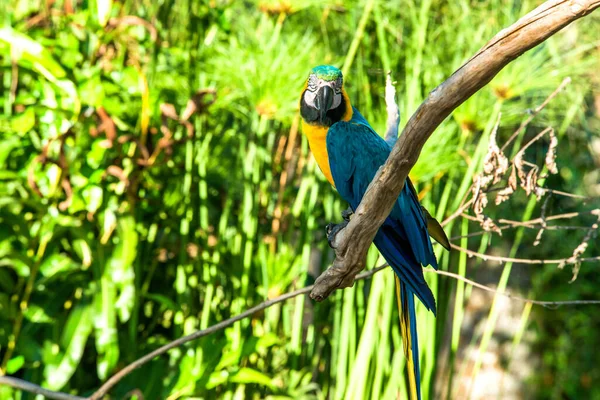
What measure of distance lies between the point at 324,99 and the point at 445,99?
0.46m

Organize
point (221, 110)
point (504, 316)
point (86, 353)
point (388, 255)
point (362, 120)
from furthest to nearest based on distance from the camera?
point (504, 316), point (86, 353), point (221, 110), point (362, 120), point (388, 255)

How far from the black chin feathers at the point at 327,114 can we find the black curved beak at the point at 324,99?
0.09 feet

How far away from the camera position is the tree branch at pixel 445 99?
2.64 ft

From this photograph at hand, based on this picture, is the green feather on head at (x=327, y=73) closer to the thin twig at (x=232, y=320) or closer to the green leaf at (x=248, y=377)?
the thin twig at (x=232, y=320)

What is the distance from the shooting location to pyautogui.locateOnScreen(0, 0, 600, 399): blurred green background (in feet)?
5.57

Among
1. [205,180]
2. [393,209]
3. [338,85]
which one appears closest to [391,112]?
[338,85]

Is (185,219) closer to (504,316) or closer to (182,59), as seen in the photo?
(182,59)

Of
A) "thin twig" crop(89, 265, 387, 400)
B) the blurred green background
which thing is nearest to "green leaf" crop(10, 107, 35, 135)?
the blurred green background

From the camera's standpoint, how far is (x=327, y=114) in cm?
134

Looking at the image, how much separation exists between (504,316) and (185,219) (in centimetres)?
183

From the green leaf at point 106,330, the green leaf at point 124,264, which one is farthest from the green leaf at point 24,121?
the green leaf at point 106,330

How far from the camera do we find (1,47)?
1.63 m

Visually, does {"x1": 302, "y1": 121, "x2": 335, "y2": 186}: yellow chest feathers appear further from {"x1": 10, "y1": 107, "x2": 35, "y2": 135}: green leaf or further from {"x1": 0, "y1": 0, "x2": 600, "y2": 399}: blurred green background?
{"x1": 10, "y1": 107, "x2": 35, "y2": 135}: green leaf

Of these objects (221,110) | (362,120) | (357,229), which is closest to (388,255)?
(357,229)
